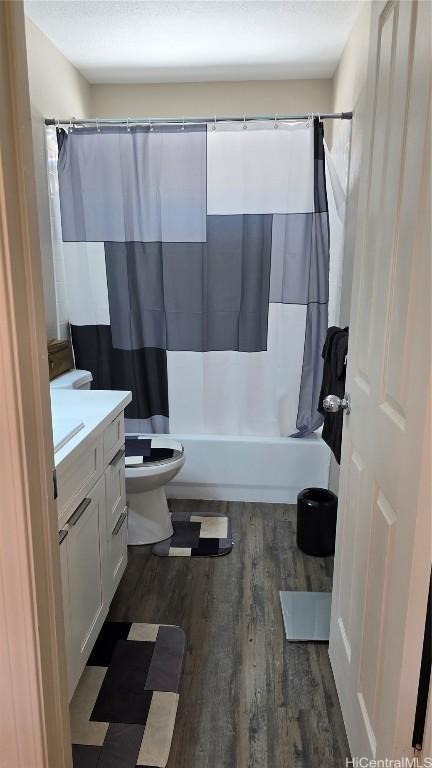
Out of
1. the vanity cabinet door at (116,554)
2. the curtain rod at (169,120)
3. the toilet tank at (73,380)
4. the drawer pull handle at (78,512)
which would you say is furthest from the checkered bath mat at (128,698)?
the curtain rod at (169,120)

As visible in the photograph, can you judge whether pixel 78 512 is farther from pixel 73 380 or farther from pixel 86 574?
pixel 73 380

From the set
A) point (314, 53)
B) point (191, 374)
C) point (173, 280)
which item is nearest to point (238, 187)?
point (173, 280)

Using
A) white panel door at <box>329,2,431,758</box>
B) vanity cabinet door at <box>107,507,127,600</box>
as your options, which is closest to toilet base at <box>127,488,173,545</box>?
vanity cabinet door at <box>107,507,127,600</box>

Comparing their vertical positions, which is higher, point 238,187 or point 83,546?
point 238,187

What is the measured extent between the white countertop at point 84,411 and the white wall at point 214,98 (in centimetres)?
192

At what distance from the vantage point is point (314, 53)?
260cm

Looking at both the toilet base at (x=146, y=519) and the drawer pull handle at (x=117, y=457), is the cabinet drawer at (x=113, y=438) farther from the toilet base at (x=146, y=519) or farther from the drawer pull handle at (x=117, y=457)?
the toilet base at (x=146, y=519)

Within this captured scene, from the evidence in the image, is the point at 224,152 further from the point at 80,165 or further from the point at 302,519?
the point at 302,519

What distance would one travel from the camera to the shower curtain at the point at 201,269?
8.67 ft

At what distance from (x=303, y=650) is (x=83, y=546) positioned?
90 cm

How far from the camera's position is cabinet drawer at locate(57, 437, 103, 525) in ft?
4.50

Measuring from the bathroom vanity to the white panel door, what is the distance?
0.80 metres

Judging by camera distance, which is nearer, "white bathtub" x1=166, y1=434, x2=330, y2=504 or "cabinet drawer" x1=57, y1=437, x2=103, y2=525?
"cabinet drawer" x1=57, y1=437, x2=103, y2=525

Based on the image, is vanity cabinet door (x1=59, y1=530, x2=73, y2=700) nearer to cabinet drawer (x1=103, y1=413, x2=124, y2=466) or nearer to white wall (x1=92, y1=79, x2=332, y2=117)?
cabinet drawer (x1=103, y1=413, x2=124, y2=466)
